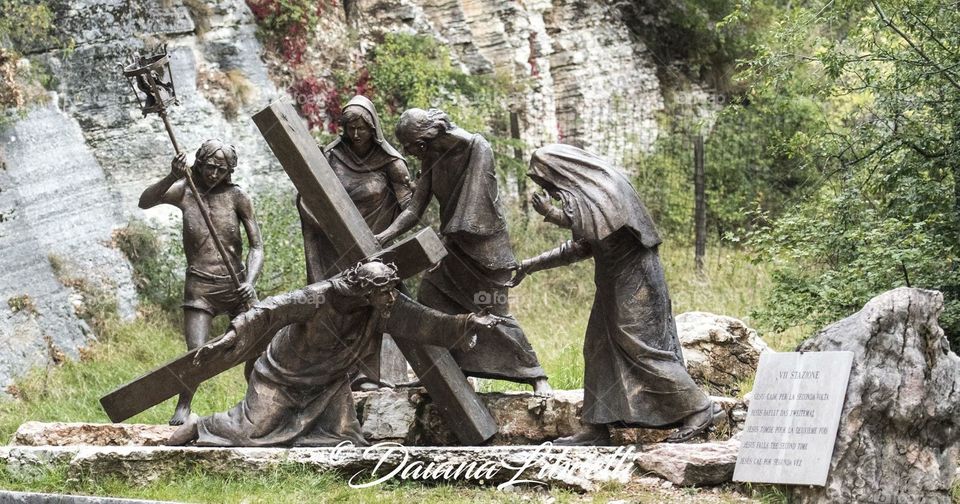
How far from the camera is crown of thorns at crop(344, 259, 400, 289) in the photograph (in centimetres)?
765

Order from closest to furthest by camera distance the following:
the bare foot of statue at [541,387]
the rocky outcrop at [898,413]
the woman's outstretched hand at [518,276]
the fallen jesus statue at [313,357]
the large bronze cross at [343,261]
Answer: the rocky outcrop at [898,413]
the fallen jesus statue at [313,357]
the large bronze cross at [343,261]
the woman's outstretched hand at [518,276]
the bare foot of statue at [541,387]

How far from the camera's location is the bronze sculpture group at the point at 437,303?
773 cm

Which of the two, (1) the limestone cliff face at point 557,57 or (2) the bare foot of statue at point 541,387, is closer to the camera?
(2) the bare foot of statue at point 541,387

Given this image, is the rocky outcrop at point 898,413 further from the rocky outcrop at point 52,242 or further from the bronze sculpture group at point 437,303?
the rocky outcrop at point 52,242

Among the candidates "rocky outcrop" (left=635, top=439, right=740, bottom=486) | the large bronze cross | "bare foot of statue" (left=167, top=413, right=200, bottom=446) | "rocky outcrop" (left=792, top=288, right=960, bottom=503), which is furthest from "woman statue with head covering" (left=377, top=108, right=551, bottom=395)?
"rocky outcrop" (left=792, top=288, right=960, bottom=503)

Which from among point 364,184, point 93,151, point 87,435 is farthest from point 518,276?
point 93,151

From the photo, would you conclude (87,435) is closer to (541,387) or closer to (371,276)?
(371,276)

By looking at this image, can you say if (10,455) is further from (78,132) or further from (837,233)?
(78,132)

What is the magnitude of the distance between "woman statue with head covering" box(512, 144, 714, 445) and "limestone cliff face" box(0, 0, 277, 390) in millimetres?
7581

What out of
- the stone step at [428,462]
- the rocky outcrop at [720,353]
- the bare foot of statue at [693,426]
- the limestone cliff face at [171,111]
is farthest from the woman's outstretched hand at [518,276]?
the limestone cliff face at [171,111]

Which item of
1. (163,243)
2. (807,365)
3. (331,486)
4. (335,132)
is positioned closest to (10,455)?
(331,486)

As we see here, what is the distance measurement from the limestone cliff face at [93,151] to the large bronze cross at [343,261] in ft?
18.9

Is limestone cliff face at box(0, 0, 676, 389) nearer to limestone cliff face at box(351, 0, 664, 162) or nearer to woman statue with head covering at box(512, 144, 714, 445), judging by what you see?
limestone cliff face at box(351, 0, 664, 162)

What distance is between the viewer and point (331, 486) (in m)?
7.47
